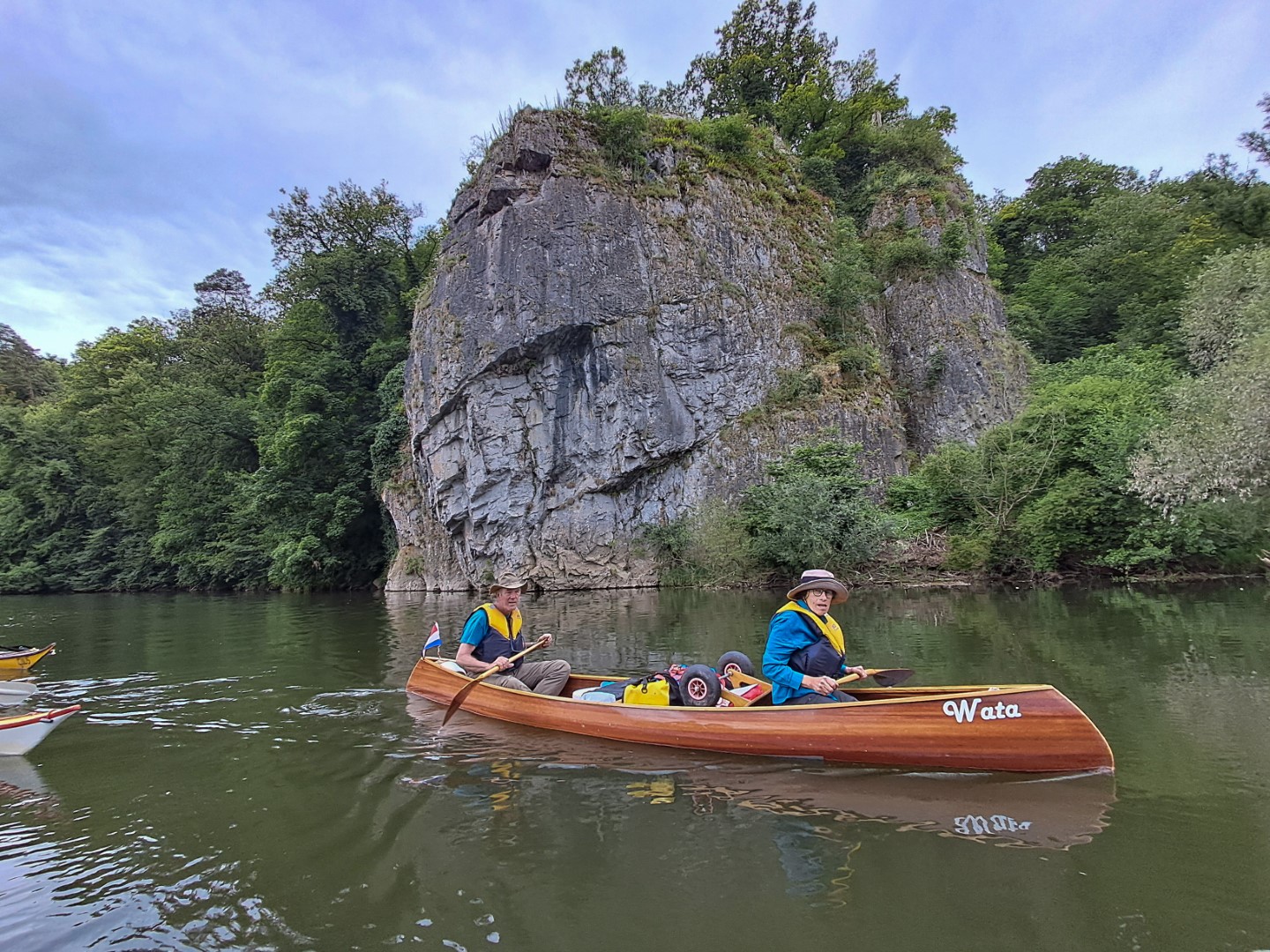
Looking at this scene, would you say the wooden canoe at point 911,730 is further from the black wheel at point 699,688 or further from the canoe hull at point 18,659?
the canoe hull at point 18,659

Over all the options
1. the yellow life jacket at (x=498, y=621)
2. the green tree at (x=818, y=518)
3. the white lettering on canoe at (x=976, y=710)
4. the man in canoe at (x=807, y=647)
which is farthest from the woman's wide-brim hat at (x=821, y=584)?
the green tree at (x=818, y=518)

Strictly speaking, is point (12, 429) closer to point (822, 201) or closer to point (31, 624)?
point (31, 624)

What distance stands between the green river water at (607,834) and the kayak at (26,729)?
19 centimetres

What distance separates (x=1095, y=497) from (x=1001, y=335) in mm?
→ 14872

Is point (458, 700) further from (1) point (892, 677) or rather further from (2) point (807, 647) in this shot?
(1) point (892, 677)

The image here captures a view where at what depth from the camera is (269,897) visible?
3.66 metres

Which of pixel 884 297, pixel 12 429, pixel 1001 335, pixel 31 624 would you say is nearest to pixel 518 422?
pixel 31 624

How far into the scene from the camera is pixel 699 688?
641cm

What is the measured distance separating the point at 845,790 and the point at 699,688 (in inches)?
71.5

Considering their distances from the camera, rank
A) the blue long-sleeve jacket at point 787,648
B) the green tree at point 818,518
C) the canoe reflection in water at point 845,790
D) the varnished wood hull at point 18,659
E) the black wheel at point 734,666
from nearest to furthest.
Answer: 1. the canoe reflection in water at point 845,790
2. the blue long-sleeve jacket at point 787,648
3. the black wheel at point 734,666
4. the varnished wood hull at point 18,659
5. the green tree at point 818,518

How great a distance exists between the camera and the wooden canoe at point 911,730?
191 inches

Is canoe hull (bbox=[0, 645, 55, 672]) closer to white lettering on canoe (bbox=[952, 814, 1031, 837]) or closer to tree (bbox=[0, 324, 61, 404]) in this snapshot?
white lettering on canoe (bbox=[952, 814, 1031, 837])

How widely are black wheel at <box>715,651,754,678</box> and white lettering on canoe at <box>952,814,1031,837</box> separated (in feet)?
9.26

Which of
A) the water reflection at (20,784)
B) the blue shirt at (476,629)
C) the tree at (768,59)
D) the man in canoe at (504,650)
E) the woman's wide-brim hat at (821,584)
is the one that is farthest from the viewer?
the tree at (768,59)
